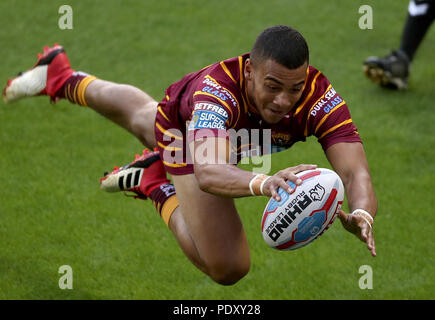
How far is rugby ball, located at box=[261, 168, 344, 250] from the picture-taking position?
12.1ft

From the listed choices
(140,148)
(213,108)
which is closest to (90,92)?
(140,148)

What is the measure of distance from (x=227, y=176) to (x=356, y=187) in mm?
887

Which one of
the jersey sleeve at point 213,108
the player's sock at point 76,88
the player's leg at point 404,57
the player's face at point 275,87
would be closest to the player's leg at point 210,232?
the jersey sleeve at point 213,108

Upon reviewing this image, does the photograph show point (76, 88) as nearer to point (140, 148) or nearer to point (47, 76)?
point (47, 76)

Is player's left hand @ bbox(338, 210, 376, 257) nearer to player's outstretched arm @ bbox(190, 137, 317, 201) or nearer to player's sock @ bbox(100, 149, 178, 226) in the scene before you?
player's outstretched arm @ bbox(190, 137, 317, 201)

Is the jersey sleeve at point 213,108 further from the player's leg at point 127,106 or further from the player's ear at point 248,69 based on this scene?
the player's leg at point 127,106

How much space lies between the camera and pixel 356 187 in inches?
162

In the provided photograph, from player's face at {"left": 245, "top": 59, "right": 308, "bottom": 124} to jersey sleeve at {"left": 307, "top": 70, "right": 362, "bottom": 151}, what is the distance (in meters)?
0.24

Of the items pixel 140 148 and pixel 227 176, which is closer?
pixel 227 176

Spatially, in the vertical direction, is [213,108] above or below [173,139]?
above

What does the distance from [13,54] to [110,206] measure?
3731mm

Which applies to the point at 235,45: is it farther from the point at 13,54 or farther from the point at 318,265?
the point at 318,265

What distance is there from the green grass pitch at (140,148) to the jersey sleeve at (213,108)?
5.13 feet

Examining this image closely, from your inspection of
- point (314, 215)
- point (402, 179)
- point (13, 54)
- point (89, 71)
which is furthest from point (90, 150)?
point (314, 215)
